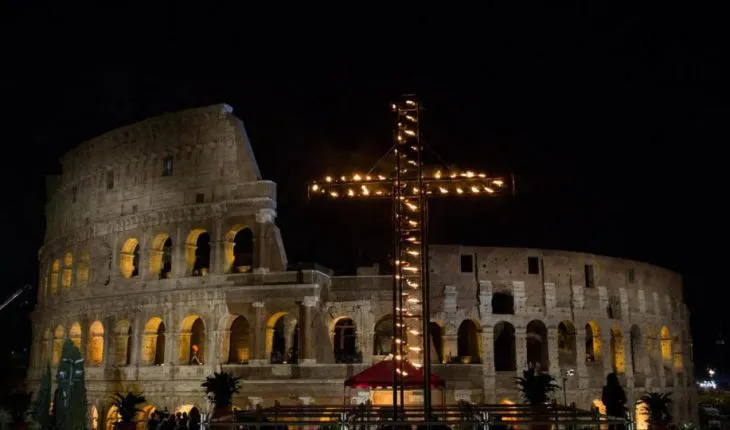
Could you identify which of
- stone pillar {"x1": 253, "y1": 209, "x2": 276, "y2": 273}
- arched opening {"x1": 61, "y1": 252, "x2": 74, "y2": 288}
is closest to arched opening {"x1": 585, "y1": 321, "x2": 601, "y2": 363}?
stone pillar {"x1": 253, "y1": 209, "x2": 276, "y2": 273}

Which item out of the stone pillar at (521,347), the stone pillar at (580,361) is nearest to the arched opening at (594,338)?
the stone pillar at (580,361)

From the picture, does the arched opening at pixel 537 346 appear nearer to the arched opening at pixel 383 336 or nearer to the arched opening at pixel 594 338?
the arched opening at pixel 594 338

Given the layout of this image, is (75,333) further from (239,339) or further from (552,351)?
(552,351)

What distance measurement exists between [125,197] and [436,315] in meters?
14.7

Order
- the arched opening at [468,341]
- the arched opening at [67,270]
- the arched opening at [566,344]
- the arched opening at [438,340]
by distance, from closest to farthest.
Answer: the arched opening at [438,340], the arched opening at [468,341], the arched opening at [566,344], the arched opening at [67,270]

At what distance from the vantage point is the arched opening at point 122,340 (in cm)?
3353

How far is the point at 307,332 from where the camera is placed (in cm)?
2919

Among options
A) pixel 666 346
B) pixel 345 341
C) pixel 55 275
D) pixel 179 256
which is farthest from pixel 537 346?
pixel 55 275

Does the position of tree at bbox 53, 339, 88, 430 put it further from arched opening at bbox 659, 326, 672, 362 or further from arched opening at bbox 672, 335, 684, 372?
arched opening at bbox 672, 335, 684, 372

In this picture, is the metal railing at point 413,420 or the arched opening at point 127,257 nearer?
the metal railing at point 413,420

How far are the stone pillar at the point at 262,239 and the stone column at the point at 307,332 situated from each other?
2.26 metres

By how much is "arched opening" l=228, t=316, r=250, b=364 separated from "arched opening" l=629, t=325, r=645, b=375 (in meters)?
18.4

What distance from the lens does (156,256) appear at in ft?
108

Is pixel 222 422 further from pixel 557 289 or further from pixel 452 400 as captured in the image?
pixel 557 289
